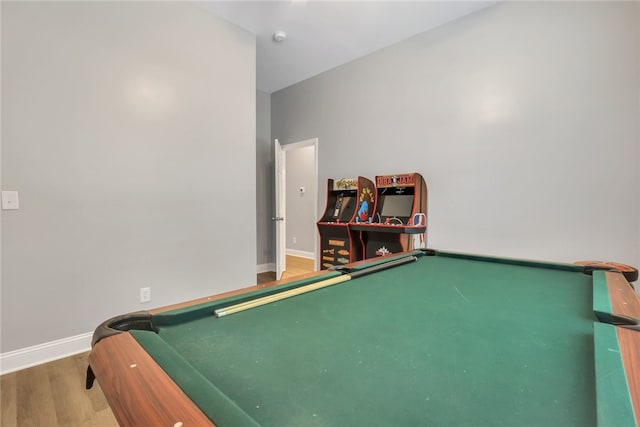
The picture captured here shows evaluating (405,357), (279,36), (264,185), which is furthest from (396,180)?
(405,357)

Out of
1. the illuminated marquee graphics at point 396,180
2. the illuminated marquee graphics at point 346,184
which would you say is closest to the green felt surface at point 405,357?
the illuminated marquee graphics at point 396,180

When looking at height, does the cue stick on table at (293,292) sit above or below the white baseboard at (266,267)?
above

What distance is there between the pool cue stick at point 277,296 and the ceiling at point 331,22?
255 cm

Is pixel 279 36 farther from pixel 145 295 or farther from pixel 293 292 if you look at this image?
pixel 293 292

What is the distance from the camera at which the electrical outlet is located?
2406mm

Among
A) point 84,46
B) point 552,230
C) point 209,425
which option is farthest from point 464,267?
point 84,46

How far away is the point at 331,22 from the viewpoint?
9.71 feet

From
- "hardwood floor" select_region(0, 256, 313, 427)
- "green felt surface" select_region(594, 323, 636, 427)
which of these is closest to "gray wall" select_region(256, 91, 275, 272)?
"hardwood floor" select_region(0, 256, 313, 427)

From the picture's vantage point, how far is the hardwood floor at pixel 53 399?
1.43 m

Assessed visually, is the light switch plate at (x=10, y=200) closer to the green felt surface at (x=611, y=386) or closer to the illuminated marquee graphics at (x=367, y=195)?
the green felt surface at (x=611, y=386)

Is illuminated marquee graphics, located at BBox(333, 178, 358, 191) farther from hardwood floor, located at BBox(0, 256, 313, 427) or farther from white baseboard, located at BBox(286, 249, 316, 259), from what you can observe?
hardwood floor, located at BBox(0, 256, 313, 427)

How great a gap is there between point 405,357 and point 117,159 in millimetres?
2458

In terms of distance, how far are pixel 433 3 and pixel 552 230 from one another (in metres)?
2.23

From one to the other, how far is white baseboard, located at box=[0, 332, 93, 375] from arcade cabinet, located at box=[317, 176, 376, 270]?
2.41 meters
